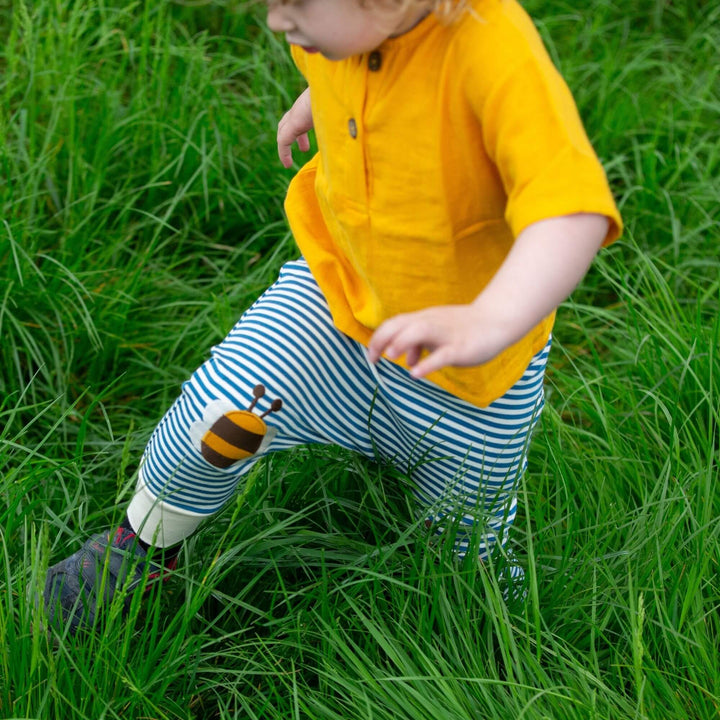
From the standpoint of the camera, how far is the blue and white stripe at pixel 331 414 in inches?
53.3

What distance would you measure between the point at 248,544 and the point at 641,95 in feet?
5.75

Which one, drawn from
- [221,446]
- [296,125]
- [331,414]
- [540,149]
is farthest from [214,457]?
[540,149]

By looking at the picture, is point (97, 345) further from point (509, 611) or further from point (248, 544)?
point (509, 611)

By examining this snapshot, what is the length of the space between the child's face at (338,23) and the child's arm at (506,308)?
0.26 m

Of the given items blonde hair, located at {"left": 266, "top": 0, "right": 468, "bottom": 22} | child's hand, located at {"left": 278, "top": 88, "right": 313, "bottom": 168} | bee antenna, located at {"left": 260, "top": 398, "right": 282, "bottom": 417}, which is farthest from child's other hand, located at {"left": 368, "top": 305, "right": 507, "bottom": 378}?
child's hand, located at {"left": 278, "top": 88, "right": 313, "bottom": 168}

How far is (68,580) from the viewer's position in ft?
4.96

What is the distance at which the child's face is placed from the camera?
104 cm

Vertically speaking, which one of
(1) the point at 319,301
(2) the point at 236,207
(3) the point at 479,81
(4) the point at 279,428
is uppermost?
(3) the point at 479,81

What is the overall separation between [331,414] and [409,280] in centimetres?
28

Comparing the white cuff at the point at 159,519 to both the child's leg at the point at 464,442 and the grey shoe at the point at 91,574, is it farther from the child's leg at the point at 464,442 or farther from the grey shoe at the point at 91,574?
→ the child's leg at the point at 464,442

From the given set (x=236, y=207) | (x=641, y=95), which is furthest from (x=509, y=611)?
(x=641, y=95)

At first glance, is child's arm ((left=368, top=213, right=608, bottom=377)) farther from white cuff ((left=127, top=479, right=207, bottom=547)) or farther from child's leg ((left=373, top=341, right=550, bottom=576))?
white cuff ((left=127, top=479, right=207, bottom=547))

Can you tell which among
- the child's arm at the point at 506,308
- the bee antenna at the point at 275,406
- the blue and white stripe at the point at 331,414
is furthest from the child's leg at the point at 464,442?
the child's arm at the point at 506,308

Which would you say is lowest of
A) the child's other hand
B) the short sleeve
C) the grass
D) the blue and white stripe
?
the grass
